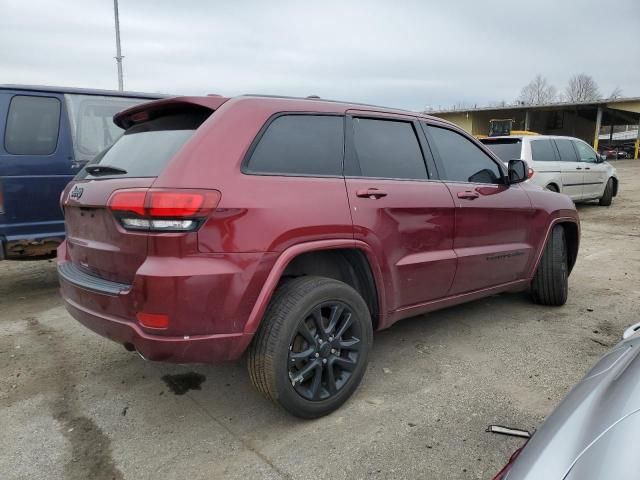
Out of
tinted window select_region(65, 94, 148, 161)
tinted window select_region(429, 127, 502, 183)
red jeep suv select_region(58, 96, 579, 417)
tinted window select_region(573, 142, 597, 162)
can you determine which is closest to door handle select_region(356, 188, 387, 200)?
red jeep suv select_region(58, 96, 579, 417)

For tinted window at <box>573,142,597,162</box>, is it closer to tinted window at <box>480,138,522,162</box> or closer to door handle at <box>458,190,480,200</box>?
tinted window at <box>480,138,522,162</box>

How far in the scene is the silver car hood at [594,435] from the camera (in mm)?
1198

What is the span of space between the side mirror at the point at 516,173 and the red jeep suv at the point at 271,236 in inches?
23.3

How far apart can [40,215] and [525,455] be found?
4.92 m

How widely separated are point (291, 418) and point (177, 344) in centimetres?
87

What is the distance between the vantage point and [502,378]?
10.6 ft

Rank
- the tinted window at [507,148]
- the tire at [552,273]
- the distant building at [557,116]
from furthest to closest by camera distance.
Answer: the distant building at [557,116] < the tinted window at [507,148] < the tire at [552,273]

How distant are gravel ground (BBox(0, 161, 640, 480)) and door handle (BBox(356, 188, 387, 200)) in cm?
121

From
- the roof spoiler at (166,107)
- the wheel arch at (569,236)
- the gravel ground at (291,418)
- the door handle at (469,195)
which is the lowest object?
the gravel ground at (291,418)

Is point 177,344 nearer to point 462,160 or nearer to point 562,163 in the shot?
point 462,160

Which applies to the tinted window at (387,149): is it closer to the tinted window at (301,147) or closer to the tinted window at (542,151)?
the tinted window at (301,147)

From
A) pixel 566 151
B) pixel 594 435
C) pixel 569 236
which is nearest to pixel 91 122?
pixel 569 236

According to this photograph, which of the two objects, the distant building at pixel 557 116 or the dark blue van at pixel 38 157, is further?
the distant building at pixel 557 116

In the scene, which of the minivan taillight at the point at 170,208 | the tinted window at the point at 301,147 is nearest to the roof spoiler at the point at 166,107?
the tinted window at the point at 301,147
